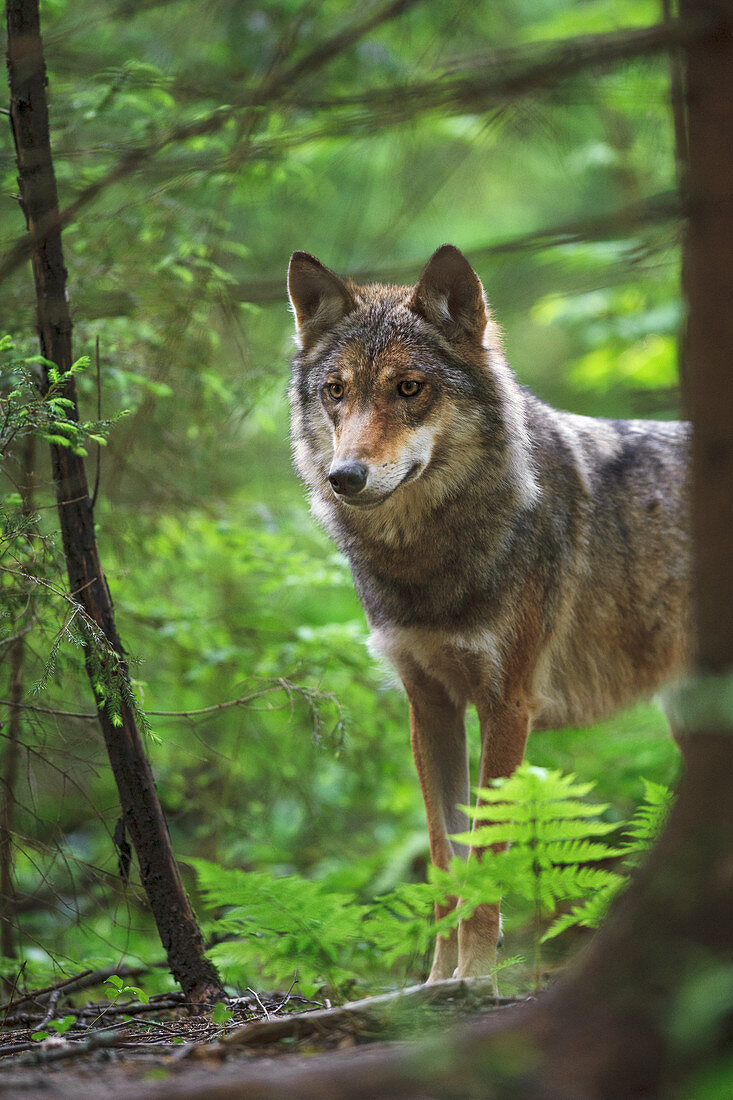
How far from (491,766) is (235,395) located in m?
3.05

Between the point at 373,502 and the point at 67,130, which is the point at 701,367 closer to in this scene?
the point at 373,502

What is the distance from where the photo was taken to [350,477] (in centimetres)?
357

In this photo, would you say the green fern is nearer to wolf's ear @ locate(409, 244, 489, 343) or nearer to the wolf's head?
the wolf's head

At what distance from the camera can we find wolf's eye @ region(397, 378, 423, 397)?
3988mm

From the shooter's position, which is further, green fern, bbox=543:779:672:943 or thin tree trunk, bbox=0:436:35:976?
thin tree trunk, bbox=0:436:35:976

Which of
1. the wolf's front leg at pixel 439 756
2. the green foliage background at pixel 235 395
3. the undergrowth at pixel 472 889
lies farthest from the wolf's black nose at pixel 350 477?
the undergrowth at pixel 472 889

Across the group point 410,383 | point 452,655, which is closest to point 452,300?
point 410,383

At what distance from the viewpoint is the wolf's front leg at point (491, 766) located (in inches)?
148

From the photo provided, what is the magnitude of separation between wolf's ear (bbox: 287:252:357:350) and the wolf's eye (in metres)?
0.69

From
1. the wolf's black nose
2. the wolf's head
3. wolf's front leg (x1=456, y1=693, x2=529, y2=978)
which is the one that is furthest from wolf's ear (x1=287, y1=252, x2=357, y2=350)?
wolf's front leg (x1=456, y1=693, x2=529, y2=978)

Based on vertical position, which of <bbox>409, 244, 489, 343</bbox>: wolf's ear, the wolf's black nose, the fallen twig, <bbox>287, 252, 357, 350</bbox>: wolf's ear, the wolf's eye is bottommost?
the fallen twig

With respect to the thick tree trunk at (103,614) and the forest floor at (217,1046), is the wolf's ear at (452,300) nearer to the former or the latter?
the thick tree trunk at (103,614)

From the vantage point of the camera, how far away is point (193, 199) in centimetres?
562

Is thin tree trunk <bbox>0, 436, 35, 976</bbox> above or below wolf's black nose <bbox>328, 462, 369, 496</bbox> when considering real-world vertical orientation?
below
